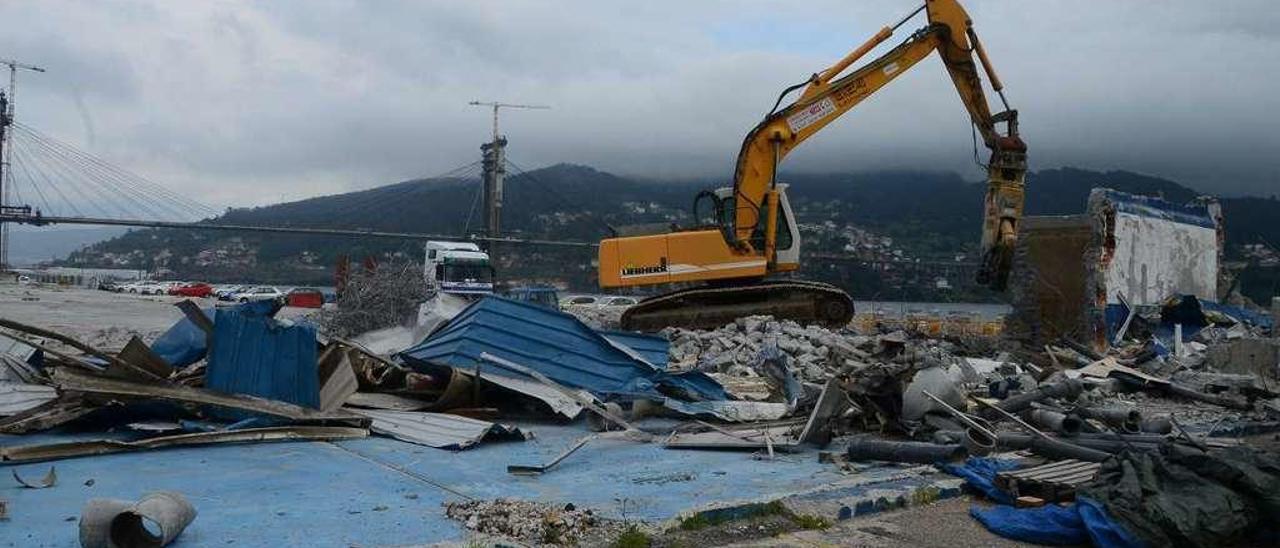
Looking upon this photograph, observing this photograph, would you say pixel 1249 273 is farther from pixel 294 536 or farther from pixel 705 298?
pixel 294 536

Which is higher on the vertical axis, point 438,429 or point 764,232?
point 764,232

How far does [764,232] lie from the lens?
16.8m

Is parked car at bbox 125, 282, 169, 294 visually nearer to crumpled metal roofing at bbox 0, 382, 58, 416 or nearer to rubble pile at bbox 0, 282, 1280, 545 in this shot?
rubble pile at bbox 0, 282, 1280, 545

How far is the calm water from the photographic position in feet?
82.3

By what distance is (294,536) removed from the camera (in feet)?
15.2

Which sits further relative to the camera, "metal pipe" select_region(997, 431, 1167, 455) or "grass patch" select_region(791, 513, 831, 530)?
"metal pipe" select_region(997, 431, 1167, 455)

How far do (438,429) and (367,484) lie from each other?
1.76 m

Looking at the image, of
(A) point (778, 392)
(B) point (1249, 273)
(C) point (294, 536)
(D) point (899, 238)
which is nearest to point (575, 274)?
(D) point (899, 238)

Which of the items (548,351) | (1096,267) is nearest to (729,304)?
(1096,267)

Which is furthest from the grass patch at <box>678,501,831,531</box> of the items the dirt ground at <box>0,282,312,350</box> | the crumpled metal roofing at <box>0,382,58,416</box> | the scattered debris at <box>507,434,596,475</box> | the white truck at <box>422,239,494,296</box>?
the white truck at <box>422,239,494,296</box>

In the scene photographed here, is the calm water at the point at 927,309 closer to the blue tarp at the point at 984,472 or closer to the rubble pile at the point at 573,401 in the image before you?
the rubble pile at the point at 573,401

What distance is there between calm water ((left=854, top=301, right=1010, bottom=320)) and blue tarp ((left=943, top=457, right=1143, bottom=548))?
16037 millimetres

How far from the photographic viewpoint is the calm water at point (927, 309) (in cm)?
2510

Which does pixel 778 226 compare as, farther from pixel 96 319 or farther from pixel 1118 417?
pixel 96 319
